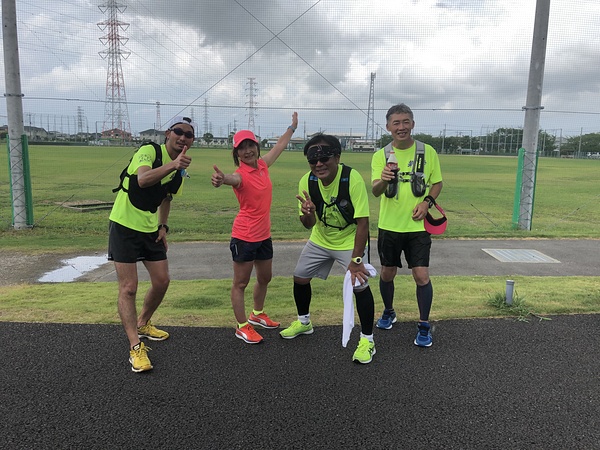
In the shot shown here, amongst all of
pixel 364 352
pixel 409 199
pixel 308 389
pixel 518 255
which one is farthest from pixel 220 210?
pixel 308 389

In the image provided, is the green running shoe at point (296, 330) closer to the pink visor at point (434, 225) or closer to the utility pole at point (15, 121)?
the pink visor at point (434, 225)

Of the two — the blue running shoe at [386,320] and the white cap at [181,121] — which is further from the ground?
the white cap at [181,121]

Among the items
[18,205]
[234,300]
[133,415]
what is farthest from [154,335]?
[18,205]

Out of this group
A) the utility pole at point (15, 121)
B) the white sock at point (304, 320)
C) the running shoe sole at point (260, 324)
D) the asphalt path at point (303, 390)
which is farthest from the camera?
the utility pole at point (15, 121)

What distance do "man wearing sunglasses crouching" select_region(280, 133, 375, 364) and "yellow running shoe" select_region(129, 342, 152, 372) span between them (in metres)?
1.42

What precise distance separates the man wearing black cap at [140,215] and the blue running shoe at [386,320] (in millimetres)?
2069

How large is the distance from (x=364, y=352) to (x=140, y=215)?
2.08m

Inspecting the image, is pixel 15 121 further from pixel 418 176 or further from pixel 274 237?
pixel 418 176

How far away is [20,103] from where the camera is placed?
9.23 meters

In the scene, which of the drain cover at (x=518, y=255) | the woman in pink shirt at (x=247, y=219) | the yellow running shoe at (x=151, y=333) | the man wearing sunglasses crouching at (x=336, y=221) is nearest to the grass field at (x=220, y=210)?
the drain cover at (x=518, y=255)

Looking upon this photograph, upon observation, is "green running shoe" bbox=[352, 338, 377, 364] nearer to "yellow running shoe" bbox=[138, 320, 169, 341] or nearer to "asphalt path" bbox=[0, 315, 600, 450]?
"asphalt path" bbox=[0, 315, 600, 450]

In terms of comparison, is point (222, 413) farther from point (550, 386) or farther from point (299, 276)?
point (550, 386)

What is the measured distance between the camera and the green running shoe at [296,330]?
3.96m

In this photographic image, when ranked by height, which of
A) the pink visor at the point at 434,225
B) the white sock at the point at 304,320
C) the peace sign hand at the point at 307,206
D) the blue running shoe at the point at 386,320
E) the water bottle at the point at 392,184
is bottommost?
the blue running shoe at the point at 386,320
